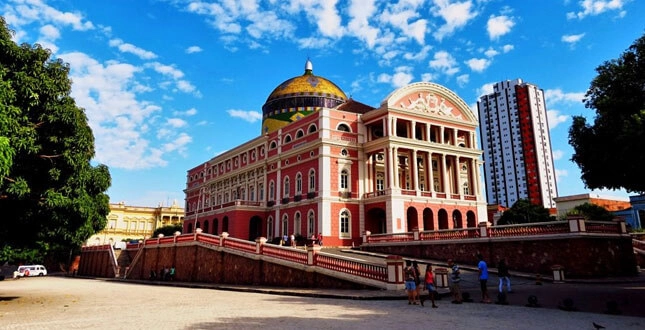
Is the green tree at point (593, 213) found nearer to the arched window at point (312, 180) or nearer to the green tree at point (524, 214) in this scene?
the green tree at point (524, 214)

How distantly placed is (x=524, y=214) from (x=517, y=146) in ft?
173

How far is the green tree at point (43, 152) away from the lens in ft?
38.7

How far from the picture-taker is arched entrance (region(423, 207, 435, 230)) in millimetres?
34503

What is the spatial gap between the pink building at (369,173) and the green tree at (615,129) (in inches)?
687

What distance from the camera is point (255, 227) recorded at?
4191cm

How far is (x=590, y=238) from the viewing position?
66.3ft

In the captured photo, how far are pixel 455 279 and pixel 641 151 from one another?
616 cm

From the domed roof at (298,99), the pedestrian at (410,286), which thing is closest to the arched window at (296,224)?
the domed roof at (298,99)

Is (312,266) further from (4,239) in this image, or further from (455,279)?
(4,239)

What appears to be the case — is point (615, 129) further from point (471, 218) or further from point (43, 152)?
point (471, 218)

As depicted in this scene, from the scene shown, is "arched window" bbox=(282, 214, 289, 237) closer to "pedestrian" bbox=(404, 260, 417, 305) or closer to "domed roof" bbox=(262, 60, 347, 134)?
"domed roof" bbox=(262, 60, 347, 134)

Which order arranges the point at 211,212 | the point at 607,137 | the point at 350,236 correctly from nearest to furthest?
the point at 607,137 → the point at 350,236 → the point at 211,212

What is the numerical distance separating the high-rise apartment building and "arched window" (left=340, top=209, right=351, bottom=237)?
62715 millimetres

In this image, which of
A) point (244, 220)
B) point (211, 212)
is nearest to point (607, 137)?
point (244, 220)
